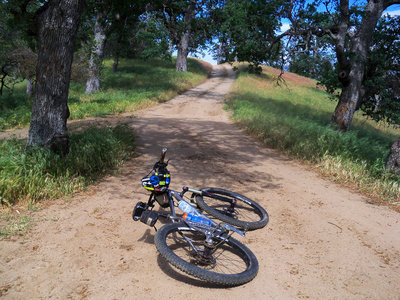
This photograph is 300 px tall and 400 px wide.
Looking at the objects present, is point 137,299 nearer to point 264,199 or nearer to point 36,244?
point 36,244

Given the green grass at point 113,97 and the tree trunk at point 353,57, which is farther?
the green grass at point 113,97

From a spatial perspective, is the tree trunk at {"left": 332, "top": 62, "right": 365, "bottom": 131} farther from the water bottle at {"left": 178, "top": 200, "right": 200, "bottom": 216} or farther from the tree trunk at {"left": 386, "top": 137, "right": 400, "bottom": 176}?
the water bottle at {"left": 178, "top": 200, "right": 200, "bottom": 216}

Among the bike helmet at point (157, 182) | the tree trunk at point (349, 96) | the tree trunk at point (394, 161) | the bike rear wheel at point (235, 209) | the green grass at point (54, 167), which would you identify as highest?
the tree trunk at point (349, 96)

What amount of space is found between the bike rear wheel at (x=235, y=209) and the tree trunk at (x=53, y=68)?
11.7ft

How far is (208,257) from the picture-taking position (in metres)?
3.25

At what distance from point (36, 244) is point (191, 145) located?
549 cm

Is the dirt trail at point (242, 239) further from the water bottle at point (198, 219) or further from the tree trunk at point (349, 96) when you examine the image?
the tree trunk at point (349, 96)

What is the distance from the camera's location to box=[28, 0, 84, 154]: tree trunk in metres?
5.66

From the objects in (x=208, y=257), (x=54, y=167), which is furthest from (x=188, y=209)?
(x=54, y=167)

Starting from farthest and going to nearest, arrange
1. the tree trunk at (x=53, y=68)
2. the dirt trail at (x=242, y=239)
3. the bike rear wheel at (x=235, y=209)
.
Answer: the tree trunk at (x=53, y=68)
the bike rear wheel at (x=235, y=209)
the dirt trail at (x=242, y=239)

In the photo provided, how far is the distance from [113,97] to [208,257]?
14960mm

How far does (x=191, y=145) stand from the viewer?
28.0 ft

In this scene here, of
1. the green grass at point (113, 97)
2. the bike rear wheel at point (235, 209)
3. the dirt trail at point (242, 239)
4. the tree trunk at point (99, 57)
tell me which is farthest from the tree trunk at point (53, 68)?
the tree trunk at point (99, 57)

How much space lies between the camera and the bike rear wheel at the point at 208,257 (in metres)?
2.88
